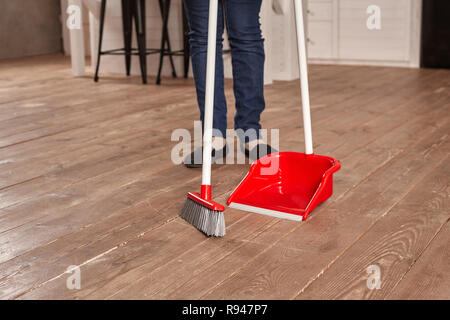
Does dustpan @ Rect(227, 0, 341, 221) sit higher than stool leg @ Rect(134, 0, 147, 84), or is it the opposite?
stool leg @ Rect(134, 0, 147, 84)

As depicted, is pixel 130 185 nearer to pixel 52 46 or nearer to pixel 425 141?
pixel 425 141

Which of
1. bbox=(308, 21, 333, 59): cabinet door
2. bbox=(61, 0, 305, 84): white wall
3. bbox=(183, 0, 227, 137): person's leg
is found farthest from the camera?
bbox=(308, 21, 333, 59): cabinet door

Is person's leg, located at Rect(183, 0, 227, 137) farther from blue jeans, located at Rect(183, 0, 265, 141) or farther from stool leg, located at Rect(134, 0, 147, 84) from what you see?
stool leg, located at Rect(134, 0, 147, 84)

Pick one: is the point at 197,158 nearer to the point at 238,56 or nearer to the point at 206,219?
the point at 238,56

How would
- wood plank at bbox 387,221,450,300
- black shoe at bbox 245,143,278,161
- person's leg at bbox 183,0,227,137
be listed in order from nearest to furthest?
wood plank at bbox 387,221,450,300 → person's leg at bbox 183,0,227,137 → black shoe at bbox 245,143,278,161

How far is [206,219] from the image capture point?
45.9 inches

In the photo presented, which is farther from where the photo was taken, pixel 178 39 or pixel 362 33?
pixel 362 33

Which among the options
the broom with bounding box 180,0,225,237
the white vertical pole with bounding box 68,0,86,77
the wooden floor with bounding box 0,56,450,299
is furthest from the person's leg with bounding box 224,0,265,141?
the white vertical pole with bounding box 68,0,86,77

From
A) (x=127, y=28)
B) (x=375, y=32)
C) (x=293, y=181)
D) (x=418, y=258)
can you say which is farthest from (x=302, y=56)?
(x=375, y=32)

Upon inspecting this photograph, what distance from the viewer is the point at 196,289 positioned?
93 centimetres

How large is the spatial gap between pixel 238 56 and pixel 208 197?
576 mm

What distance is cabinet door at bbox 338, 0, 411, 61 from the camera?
3.91 meters

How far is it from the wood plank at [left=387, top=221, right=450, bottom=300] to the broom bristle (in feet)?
1.20

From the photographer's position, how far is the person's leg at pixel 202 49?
61.5 inches
